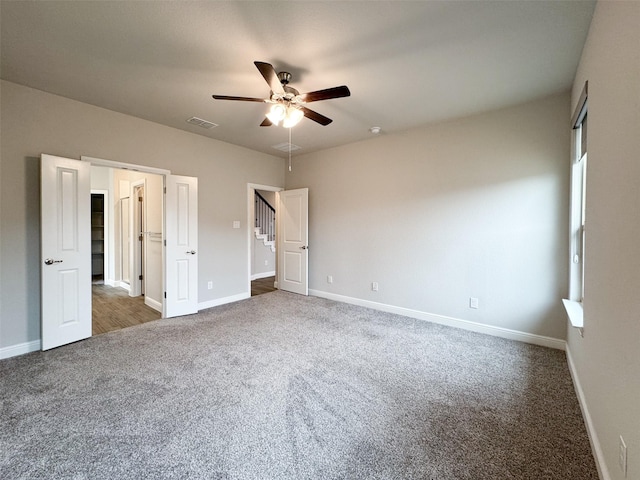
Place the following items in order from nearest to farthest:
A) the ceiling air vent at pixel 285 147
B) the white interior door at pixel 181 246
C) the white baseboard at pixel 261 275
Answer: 1. the white interior door at pixel 181 246
2. the ceiling air vent at pixel 285 147
3. the white baseboard at pixel 261 275

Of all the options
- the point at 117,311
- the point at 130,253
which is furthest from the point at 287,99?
the point at 130,253

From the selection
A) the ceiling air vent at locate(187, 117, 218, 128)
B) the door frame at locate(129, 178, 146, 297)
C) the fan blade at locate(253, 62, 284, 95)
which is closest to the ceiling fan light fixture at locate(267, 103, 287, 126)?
the fan blade at locate(253, 62, 284, 95)

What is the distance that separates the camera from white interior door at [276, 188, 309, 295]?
5125mm

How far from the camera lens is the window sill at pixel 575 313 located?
6.72 ft

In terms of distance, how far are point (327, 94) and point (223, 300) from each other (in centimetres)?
373

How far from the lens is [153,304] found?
436cm

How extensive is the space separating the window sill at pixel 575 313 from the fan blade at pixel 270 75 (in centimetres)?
299

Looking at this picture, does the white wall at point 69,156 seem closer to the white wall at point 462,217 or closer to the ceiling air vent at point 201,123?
the ceiling air vent at point 201,123

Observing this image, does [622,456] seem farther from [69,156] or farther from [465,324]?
[69,156]

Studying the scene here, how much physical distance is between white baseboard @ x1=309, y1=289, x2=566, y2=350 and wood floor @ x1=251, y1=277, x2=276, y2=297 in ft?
5.38

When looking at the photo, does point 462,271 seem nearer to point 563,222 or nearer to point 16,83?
point 563,222

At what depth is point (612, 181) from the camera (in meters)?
1.41

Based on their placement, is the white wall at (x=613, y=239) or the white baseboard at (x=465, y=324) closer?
the white wall at (x=613, y=239)

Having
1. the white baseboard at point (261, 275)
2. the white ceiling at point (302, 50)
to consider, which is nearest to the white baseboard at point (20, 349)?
the white ceiling at point (302, 50)
